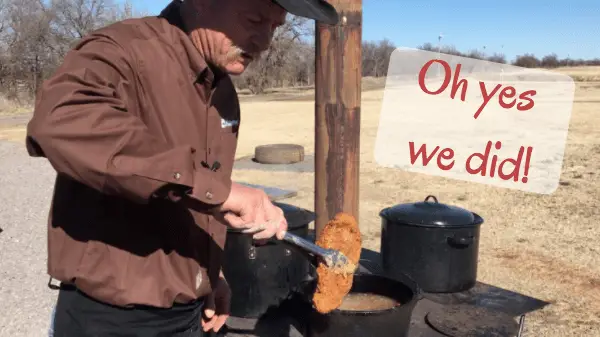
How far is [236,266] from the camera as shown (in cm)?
382

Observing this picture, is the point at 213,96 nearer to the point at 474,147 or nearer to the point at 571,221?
the point at 571,221

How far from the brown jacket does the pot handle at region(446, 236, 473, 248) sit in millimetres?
2675

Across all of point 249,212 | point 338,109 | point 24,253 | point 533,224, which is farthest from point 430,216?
point 24,253

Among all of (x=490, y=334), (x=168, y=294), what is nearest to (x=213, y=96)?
(x=168, y=294)

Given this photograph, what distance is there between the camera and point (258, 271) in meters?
3.83

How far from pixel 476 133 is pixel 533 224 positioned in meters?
8.40

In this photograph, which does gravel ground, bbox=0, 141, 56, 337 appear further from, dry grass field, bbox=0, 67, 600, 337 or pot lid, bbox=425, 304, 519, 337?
dry grass field, bbox=0, 67, 600, 337

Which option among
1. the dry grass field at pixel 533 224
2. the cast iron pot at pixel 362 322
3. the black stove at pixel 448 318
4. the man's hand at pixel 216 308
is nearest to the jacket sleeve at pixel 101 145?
the man's hand at pixel 216 308

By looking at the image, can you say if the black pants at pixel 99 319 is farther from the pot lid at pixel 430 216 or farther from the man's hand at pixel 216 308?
the pot lid at pixel 430 216

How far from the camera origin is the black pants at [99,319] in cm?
161

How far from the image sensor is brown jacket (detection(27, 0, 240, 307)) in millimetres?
1157

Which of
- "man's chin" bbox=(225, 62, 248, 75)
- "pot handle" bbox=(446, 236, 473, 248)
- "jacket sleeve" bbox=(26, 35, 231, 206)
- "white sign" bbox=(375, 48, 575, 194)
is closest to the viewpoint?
"jacket sleeve" bbox=(26, 35, 231, 206)

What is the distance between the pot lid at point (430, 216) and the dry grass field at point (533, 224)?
37.4 inches

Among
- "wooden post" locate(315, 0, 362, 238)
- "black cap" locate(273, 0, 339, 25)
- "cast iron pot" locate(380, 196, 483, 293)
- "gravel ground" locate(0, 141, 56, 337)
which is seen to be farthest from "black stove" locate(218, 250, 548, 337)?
"black cap" locate(273, 0, 339, 25)
